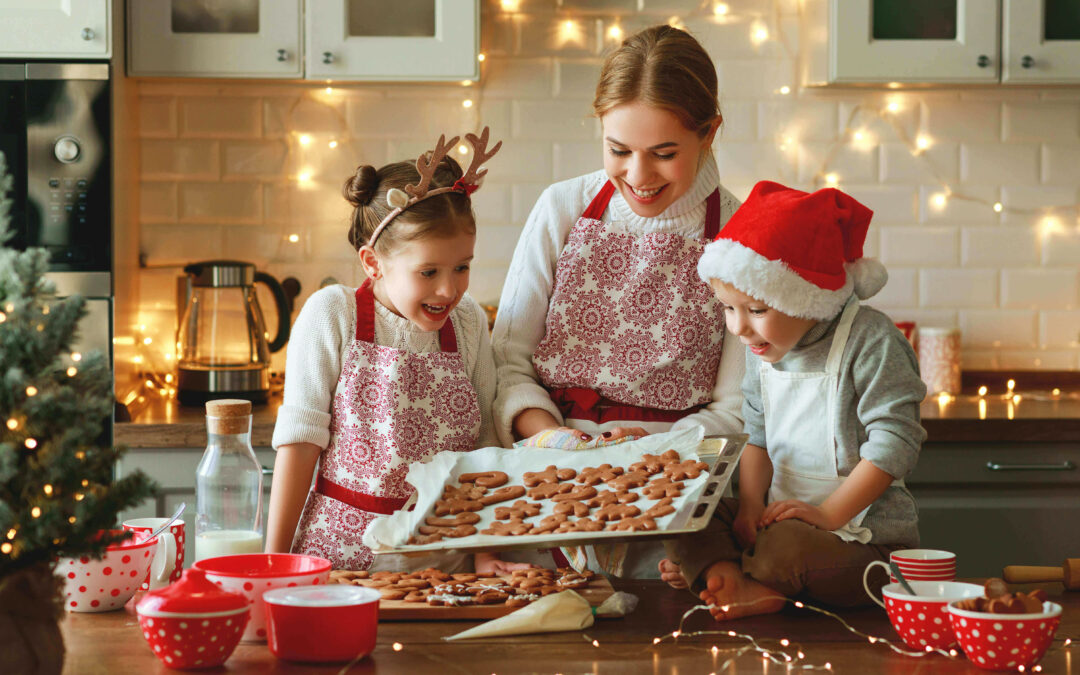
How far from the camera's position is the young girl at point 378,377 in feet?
5.73

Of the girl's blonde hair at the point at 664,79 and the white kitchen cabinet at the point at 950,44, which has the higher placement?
the white kitchen cabinet at the point at 950,44

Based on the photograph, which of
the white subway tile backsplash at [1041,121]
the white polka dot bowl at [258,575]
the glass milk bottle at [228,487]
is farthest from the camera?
the white subway tile backsplash at [1041,121]

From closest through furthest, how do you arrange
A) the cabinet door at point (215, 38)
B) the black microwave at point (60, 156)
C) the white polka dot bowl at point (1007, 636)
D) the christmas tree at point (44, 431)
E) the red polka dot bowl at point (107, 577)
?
1. the christmas tree at point (44, 431)
2. the white polka dot bowl at point (1007, 636)
3. the red polka dot bowl at point (107, 577)
4. the black microwave at point (60, 156)
5. the cabinet door at point (215, 38)

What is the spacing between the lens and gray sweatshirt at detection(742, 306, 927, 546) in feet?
5.17

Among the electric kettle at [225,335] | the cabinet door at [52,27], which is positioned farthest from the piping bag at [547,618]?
the cabinet door at [52,27]

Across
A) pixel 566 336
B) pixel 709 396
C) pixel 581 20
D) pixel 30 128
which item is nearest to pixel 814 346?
pixel 709 396

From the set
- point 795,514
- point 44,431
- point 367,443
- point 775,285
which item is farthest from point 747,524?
point 44,431

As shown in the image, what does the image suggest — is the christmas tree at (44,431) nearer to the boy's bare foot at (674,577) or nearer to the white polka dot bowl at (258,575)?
the white polka dot bowl at (258,575)

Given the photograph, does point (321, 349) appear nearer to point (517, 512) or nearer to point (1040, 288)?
point (517, 512)

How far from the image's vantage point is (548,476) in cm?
152

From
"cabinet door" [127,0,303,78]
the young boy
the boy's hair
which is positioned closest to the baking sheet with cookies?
the young boy

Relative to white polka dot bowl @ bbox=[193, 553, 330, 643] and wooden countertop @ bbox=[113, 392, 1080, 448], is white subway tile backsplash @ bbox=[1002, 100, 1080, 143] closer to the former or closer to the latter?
wooden countertop @ bbox=[113, 392, 1080, 448]

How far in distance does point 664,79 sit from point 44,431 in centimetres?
115

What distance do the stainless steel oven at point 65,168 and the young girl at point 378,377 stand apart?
1.07 meters
